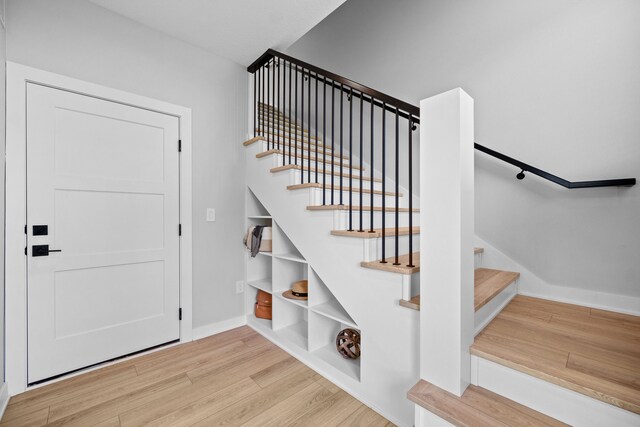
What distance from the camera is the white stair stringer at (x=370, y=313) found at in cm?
143

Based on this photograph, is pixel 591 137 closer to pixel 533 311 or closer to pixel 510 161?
pixel 510 161

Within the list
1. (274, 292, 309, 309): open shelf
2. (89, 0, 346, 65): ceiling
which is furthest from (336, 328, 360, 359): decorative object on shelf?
(89, 0, 346, 65): ceiling

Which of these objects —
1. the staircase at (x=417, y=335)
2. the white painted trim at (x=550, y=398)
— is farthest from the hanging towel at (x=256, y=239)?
the white painted trim at (x=550, y=398)

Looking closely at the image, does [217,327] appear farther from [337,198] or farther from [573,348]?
[573,348]

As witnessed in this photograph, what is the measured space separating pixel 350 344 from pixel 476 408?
2.87 feet

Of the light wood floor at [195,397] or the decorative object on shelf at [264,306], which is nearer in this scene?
the light wood floor at [195,397]

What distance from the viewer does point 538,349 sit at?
125 cm

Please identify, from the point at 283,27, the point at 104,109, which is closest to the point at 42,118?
the point at 104,109

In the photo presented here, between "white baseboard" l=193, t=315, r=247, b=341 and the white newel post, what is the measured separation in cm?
190

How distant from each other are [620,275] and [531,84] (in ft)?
4.52

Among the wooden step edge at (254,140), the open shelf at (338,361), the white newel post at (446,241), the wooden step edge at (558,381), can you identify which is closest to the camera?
the wooden step edge at (558,381)

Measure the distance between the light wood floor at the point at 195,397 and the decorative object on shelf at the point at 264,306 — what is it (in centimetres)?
49

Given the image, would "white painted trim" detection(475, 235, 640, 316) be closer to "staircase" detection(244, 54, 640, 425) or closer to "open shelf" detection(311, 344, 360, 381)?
"staircase" detection(244, 54, 640, 425)

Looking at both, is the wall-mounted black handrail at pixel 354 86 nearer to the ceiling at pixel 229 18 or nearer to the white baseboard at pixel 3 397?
the ceiling at pixel 229 18
